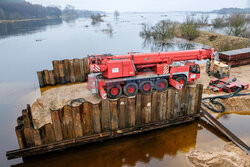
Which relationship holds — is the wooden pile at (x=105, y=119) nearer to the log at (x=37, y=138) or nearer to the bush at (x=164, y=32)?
the log at (x=37, y=138)

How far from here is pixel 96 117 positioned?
7965mm

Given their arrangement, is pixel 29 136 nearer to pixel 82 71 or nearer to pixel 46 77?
pixel 46 77

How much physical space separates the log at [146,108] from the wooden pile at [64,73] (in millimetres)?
9362

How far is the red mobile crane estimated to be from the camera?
39.7 feet

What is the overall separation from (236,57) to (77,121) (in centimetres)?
1757

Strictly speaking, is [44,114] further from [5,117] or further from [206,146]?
[206,146]

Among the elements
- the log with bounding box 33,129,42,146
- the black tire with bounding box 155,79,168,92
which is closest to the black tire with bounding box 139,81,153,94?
the black tire with bounding box 155,79,168,92

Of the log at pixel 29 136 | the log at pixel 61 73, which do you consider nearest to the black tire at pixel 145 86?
the log at pixel 61 73

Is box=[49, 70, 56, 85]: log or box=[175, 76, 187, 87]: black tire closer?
box=[175, 76, 187, 87]: black tire

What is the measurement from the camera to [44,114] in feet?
35.3

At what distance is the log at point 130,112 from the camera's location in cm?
827

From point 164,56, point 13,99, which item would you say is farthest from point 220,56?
point 13,99

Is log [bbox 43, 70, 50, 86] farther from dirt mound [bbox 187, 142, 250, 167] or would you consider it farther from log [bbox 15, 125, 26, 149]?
dirt mound [bbox 187, 142, 250, 167]

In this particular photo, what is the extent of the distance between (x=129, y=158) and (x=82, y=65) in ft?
35.0
